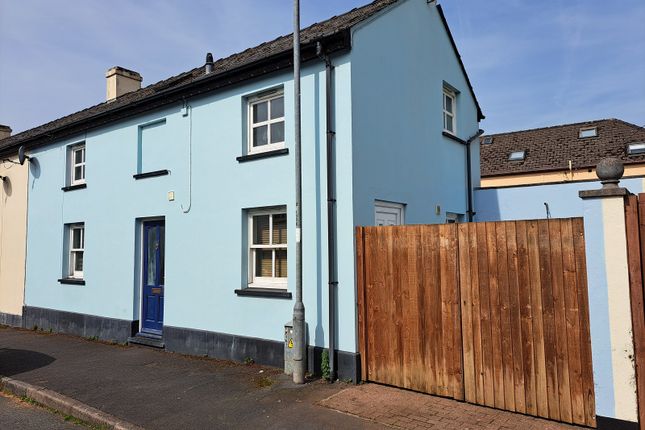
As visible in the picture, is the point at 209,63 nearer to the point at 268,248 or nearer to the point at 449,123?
the point at 268,248

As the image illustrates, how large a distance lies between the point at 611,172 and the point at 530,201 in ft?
19.7

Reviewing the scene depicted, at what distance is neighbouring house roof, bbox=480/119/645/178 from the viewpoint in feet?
70.5

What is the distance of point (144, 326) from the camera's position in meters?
9.76

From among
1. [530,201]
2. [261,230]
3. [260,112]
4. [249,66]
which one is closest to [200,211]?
[261,230]

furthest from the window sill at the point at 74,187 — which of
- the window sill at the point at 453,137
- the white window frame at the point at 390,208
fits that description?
the window sill at the point at 453,137

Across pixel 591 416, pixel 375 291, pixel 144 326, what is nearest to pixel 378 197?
pixel 375 291

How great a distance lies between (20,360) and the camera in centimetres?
848

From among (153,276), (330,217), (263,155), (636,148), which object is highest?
(636,148)

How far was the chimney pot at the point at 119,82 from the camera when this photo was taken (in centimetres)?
1468

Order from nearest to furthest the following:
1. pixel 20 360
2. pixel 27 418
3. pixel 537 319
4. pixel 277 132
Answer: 1. pixel 537 319
2. pixel 27 418
3. pixel 277 132
4. pixel 20 360

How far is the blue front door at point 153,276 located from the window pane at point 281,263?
3.02 m

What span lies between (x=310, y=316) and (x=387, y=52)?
453cm

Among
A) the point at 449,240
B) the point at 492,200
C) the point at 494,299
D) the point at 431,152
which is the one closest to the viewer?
the point at 494,299

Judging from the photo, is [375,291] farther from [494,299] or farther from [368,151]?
[368,151]
